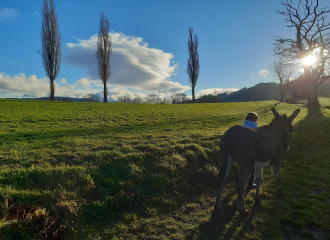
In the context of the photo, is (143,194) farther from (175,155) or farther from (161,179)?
(175,155)

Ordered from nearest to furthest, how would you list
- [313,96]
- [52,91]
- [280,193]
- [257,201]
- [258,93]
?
[257,201] < [280,193] < [313,96] < [52,91] < [258,93]

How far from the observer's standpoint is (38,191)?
4.86 m

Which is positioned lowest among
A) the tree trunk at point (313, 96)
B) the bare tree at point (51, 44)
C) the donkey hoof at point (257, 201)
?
the donkey hoof at point (257, 201)

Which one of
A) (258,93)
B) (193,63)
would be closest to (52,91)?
(193,63)

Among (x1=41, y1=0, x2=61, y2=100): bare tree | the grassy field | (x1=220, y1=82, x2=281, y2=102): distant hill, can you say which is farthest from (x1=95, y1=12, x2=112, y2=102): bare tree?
(x1=220, y1=82, x2=281, y2=102): distant hill

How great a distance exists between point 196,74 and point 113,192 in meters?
50.7

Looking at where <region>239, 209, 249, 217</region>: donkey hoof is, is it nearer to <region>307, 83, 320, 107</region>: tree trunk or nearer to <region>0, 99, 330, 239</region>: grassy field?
<region>0, 99, 330, 239</region>: grassy field

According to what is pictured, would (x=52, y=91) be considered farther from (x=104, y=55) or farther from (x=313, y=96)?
(x=313, y=96)

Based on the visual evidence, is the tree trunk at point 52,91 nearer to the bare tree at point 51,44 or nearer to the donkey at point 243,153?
the bare tree at point 51,44

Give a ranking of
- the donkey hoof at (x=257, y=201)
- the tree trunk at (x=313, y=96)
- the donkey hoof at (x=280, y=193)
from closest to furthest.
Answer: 1. the donkey hoof at (x=257, y=201)
2. the donkey hoof at (x=280, y=193)
3. the tree trunk at (x=313, y=96)

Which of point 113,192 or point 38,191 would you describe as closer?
point 38,191

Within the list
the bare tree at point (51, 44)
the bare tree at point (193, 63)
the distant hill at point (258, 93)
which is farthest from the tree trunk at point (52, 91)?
the distant hill at point (258, 93)

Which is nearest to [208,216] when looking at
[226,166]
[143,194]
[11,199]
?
[226,166]

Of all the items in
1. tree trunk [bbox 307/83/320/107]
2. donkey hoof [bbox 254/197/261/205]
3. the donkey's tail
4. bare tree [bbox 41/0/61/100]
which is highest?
bare tree [bbox 41/0/61/100]
